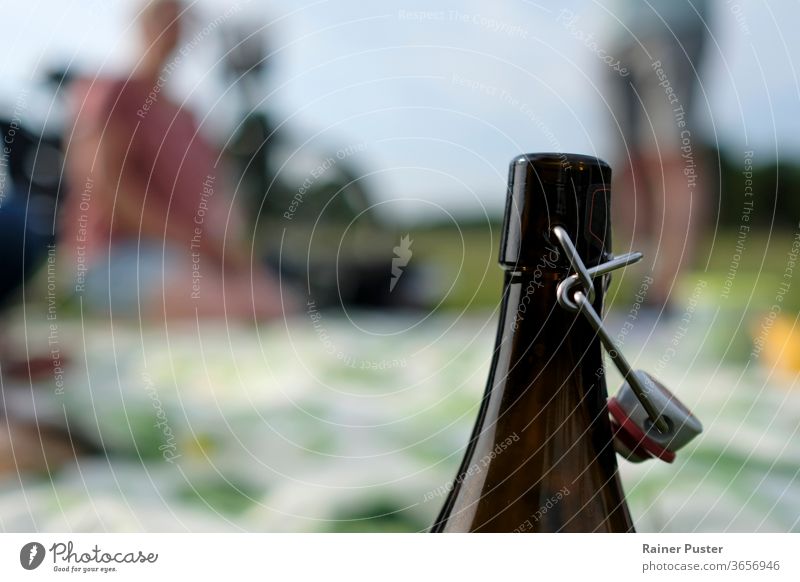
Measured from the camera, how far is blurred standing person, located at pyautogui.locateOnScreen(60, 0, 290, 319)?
0.47 meters

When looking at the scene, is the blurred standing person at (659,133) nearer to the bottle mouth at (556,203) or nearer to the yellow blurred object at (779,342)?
the yellow blurred object at (779,342)

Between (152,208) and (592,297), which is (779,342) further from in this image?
(152,208)

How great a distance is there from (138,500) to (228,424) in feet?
0.22

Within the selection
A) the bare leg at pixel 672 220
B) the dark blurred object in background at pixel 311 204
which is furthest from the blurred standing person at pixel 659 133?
the dark blurred object in background at pixel 311 204

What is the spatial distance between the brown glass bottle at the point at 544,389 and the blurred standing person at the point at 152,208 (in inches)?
7.8

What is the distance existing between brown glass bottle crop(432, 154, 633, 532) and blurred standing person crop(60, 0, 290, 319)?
0.20 metres

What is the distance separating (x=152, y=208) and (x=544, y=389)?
28 centimetres

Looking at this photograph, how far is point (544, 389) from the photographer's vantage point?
33 centimetres

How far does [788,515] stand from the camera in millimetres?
435

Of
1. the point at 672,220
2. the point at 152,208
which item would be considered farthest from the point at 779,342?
the point at 152,208

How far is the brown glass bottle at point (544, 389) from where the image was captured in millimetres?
294

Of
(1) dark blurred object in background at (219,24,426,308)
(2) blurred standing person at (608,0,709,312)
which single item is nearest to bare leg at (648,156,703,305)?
(2) blurred standing person at (608,0,709,312)

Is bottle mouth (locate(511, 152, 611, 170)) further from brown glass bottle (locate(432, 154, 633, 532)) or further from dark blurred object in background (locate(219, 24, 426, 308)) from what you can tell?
dark blurred object in background (locate(219, 24, 426, 308))
